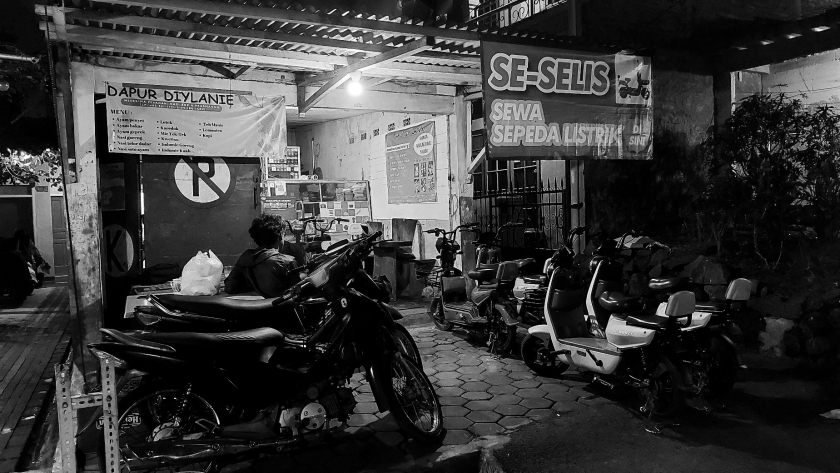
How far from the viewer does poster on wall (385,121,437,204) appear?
11.4 metres

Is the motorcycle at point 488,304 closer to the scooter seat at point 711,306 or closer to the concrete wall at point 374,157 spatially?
the scooter seat at point 711,306

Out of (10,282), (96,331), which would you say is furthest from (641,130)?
(10,282)

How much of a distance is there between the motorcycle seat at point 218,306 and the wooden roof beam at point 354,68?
3.50 metres

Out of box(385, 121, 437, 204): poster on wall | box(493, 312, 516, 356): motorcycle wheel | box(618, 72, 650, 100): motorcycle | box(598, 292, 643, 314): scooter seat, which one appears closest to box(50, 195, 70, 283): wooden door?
box(385, 121, 437, 204): poster on wall

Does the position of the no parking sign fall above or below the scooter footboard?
above

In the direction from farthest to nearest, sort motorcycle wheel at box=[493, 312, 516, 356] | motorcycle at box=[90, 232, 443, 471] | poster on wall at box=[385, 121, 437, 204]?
1. poster on wall at box=[385, 121, 437, 204]
2. motorcycle wheel at box=[493, 312, 516, 356]
3. motorcycle at box=[90, 232, 443, 471]

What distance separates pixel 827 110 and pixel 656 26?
10.8ft

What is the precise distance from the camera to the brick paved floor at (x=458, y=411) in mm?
4387

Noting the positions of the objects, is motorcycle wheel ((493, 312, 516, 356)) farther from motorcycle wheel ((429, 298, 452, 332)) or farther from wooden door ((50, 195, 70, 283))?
wooden door ((50, 195, 70, 283))

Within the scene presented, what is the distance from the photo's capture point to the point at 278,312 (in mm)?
4535

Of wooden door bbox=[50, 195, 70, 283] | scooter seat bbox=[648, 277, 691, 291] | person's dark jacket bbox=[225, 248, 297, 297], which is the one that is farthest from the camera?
wooden door bbox=[50, 195, 70, 283]

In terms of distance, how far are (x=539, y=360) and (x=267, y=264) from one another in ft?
10.3

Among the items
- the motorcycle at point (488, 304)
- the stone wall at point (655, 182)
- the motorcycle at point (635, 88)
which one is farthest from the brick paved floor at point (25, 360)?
the stone wall at point (655, 182)

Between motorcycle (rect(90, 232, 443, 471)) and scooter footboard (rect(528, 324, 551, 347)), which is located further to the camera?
scooter footboard (rect(528, 324, 551, 347))
